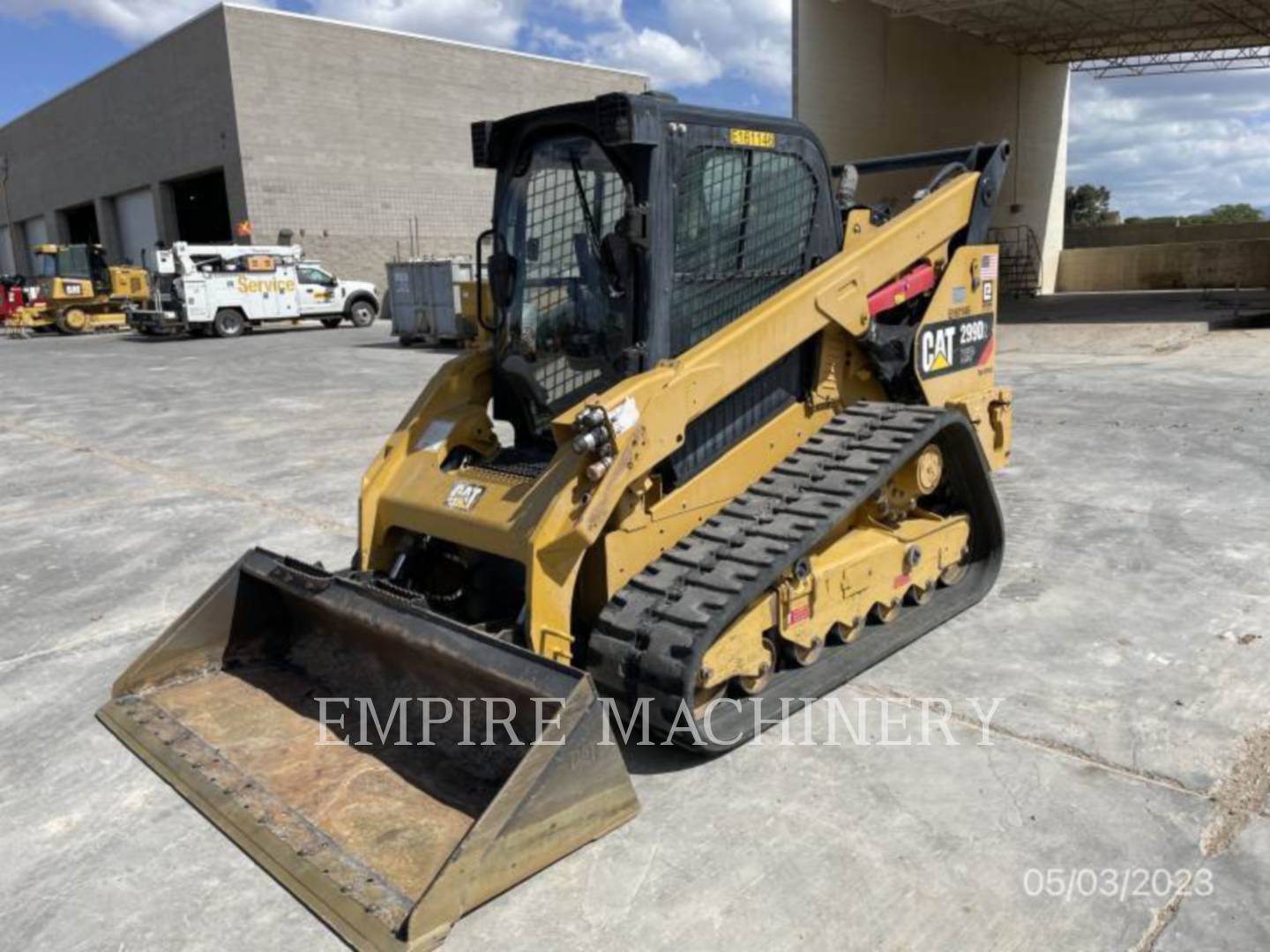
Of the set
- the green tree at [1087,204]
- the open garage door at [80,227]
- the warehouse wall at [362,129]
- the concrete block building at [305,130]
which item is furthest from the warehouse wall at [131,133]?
the green tree at [1087,204]

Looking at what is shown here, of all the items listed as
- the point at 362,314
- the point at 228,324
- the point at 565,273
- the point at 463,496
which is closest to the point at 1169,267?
the point at 362,314

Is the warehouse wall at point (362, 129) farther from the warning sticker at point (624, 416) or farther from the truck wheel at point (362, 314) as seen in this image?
the warning sticker at point (624, 416)

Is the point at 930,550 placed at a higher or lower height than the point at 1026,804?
higher

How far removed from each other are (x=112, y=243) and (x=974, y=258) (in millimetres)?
42543

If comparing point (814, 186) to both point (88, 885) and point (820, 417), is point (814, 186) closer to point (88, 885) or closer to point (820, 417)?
point (820, 417)

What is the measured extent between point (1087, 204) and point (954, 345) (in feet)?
246

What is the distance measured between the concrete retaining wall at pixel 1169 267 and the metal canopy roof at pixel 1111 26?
5.62 m

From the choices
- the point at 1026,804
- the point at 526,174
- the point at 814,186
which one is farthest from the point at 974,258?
the point at 1026,804

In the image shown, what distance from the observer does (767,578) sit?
12.1ft

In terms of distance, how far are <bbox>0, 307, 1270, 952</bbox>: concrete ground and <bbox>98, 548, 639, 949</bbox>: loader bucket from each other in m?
0.13

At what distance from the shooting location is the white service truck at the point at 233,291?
985 inches

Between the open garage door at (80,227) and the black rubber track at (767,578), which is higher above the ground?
the open garage door at (80,227)

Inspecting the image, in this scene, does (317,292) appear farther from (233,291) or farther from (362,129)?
(362,129)

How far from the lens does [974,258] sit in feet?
17.9
